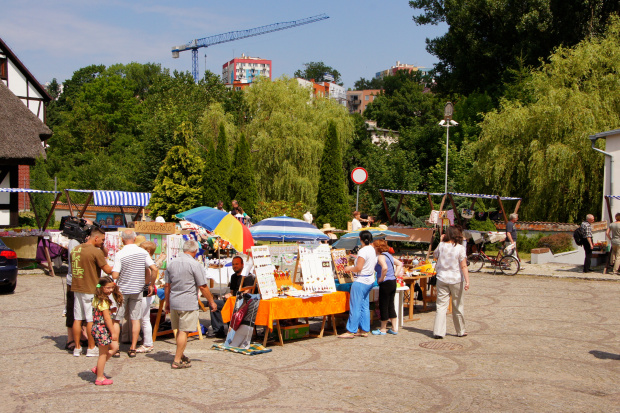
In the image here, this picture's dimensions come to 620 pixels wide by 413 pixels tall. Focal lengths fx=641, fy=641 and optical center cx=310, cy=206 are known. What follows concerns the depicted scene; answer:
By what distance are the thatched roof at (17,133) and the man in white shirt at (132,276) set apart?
18.2 meters

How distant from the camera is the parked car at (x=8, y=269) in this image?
49.7 feet

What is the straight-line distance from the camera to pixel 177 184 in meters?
31.1

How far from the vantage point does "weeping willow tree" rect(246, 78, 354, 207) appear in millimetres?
35688

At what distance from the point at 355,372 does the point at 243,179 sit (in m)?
24.8

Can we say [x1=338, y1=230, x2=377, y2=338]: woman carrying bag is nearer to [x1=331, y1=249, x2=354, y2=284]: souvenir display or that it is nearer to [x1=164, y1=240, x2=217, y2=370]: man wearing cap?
[x1=331, y1=249, x2=354, y2=284]: souvenir display

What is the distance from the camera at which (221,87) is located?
6562 cm

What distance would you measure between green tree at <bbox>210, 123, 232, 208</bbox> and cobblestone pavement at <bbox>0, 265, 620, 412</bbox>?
19.3 metres

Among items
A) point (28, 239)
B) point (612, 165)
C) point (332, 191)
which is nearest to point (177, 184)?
point (332, 191)

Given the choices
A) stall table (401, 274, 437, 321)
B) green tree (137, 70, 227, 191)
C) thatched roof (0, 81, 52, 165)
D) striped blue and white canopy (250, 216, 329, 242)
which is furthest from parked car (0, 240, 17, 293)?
green tree (137, 70, 227, 191)

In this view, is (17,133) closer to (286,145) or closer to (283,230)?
(286,145)

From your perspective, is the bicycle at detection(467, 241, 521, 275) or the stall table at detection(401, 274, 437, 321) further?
the bicycle at detection(467, 241, 521, 275)

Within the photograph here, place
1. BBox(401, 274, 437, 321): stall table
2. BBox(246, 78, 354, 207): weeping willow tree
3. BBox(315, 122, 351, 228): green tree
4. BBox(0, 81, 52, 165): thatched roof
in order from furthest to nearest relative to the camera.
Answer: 1. BBox(246, 78, 354, 207): weeping willow tree
2. BBox(315, 122, 351, 228): green tree
3. BBox(0, 81, 52, 165): thatched roof
4. BBox(401, 274, 437, 321): stall table

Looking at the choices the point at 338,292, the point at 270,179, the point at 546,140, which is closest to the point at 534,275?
the point at 546,140

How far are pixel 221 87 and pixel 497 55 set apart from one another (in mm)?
29895
